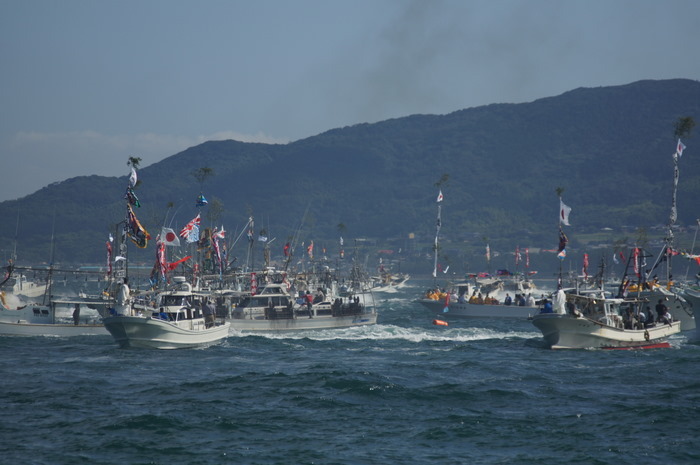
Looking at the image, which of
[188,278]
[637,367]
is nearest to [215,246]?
[188,278]

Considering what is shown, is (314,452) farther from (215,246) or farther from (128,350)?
(215,246)

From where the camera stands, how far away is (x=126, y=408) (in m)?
34.7

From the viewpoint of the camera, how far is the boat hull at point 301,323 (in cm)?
6844

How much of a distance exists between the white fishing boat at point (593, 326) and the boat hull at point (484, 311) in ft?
110

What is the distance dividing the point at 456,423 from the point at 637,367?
17392 millimetres

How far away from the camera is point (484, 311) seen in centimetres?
9175

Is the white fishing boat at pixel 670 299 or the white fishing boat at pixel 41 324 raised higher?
the white fishing boat at pixel 670 299

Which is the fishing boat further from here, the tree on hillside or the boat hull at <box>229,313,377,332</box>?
the tree on hillside

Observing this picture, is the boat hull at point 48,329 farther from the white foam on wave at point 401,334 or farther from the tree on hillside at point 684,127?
the tree on hillside at point 684,127

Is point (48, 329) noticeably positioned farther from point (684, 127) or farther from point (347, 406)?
point (684, 127)

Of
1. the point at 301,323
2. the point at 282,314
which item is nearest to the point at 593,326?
the point at 301,323

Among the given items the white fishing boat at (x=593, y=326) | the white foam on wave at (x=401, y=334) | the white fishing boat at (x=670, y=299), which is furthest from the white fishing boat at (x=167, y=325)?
the white fishing boat at (x=670, y=299)

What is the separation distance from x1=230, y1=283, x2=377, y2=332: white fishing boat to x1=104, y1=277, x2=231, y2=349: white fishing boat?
11.5 m

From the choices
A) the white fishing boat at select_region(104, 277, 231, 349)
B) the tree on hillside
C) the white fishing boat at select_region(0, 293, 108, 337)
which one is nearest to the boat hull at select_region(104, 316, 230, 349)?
the white fishing boat at select_region(104, 277, 231, 349)
